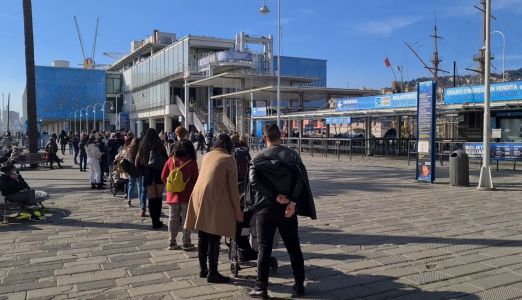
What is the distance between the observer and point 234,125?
4841 cm

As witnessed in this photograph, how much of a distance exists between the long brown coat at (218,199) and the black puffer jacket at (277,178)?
46 centimetres

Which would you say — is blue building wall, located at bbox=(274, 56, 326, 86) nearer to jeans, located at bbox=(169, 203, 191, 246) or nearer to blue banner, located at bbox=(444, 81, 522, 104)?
blue banner, located at bbox=(444, 81, 522, 104)

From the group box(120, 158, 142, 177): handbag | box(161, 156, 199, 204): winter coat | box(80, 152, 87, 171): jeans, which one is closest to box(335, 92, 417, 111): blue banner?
box(80, 152, 87, 171): jeans

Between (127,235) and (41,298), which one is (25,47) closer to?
(127,235)

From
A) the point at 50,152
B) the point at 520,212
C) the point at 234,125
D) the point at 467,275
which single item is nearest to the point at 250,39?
the point at 234,125

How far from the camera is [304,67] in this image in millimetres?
81500

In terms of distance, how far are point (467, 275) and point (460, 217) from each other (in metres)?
3.80

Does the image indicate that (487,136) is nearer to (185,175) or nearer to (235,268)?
(185,175)

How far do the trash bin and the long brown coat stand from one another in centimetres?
1036

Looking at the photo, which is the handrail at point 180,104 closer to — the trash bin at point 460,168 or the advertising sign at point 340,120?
the advertising sign at point 340,120

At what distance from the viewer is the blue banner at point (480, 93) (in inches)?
789

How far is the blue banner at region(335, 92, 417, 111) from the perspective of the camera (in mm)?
24658

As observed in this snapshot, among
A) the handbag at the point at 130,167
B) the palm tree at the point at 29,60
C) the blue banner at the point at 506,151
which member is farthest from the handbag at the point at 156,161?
the blue banner at the point at 506,151

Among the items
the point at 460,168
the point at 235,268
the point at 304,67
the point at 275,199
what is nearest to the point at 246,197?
the point at 275,199
